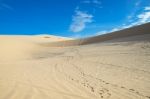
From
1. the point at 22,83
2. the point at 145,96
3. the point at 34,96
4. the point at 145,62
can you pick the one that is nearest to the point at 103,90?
the point at 145,96

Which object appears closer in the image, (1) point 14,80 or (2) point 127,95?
(2) point 127,95

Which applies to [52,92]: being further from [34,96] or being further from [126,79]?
[126,79]

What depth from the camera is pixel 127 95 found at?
14.7 ft

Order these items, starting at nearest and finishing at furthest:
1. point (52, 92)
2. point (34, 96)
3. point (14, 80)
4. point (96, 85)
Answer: point (34, 96) < point (52, 92) < point (96, 85) < point (14, 80)

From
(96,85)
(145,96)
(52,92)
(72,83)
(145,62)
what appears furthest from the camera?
(145,62)

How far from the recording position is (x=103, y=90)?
4.94 meters

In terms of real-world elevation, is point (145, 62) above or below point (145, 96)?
above

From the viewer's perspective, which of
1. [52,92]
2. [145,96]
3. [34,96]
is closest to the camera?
[145,96]

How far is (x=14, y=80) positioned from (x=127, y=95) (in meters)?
4.42

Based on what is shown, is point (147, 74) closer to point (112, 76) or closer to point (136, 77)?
point (136, 77)

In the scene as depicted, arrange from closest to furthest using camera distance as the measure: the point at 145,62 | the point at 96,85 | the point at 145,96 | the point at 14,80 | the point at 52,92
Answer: the point at 145,96 < the point at 52,92 < the point at 96,85 < the point at 14,80 < the point at 145,62

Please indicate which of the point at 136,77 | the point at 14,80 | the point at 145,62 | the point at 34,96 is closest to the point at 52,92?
the point at 34,96

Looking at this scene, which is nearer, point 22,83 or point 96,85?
point 96,85

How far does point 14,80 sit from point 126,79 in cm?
449
